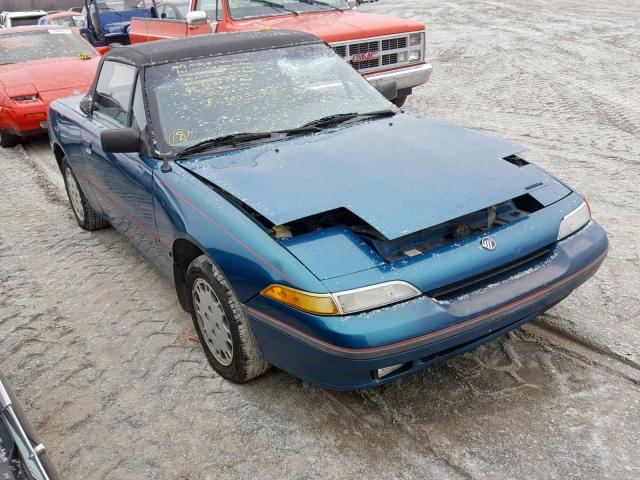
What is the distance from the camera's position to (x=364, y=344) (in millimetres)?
2428

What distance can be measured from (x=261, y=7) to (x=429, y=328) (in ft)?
21.2

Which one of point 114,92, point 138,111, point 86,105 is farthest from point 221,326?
point 86,105

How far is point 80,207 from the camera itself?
5422 millimetres

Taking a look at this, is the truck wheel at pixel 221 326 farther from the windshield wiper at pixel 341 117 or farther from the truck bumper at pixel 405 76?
the truck bumper at pixel 405 76

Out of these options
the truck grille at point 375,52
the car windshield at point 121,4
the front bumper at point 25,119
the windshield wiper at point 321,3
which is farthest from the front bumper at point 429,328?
the car windshield at point 121,4

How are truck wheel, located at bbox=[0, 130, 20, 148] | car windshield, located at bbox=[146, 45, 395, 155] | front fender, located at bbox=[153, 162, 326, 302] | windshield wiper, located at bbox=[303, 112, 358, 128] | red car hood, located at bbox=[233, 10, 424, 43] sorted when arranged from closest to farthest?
front fender, located at bbox=[153, 162, 326, 302]
car windshield, located at bbox=[146, 45, 395, 155]
windshield wiper, located at bbox=[303, 112, 358, 128]
red car hood, located at bbox=[233, 10, 424, 43]
truck wheel, located at bbox=[0, 130, 20, 148]

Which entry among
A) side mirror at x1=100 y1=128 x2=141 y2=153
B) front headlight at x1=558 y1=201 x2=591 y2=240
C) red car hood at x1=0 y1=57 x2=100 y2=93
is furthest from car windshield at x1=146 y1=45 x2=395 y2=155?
red car hood at x1=0 y1=57 x2=100 y2=93

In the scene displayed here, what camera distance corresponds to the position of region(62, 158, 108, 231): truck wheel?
5285 mm

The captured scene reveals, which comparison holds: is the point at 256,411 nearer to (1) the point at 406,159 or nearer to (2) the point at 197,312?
(2) the point at 197,312

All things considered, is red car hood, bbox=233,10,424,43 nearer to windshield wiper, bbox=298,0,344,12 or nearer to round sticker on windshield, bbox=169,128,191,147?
windshield wiper, bbox=298,0,344,12

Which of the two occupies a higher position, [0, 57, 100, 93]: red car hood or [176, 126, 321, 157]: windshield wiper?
[176, 126, 321, 157]: windshield wiper

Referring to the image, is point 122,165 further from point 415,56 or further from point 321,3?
point 415,56

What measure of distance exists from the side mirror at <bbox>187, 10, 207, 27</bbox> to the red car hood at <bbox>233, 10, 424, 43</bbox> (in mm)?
420

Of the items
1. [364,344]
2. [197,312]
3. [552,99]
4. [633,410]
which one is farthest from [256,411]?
[552,99]
